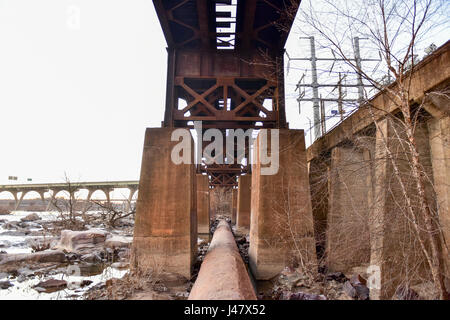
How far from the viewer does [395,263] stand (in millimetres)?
4324

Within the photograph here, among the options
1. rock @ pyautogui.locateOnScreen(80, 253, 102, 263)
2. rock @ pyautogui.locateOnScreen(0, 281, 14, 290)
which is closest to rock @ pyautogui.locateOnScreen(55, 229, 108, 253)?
rock @ pyautogui.locateOnScreen(80, 253, 102, 263)

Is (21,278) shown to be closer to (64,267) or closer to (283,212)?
(64,267)

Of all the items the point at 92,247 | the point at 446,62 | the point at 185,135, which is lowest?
the point at 92,247

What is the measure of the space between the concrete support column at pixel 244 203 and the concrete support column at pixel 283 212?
9.95m

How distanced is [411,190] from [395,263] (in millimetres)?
1272

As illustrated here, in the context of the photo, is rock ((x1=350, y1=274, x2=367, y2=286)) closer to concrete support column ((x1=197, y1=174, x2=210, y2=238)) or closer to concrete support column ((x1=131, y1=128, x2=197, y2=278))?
concrete support column ((x1=131, y1=128, x2=197, y2=278))

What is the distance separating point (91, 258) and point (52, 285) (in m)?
2.42

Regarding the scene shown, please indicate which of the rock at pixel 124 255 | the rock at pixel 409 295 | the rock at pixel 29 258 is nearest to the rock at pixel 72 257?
the rock at pixel 29 258

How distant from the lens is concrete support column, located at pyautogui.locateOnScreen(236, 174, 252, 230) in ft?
54.4

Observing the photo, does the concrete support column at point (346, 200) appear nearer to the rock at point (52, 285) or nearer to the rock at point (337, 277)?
the rock at point (337, 277)

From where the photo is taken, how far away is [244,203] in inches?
662

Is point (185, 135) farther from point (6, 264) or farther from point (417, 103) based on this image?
point (6, 264)

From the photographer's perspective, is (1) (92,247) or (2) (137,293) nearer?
(2) (137,293)
